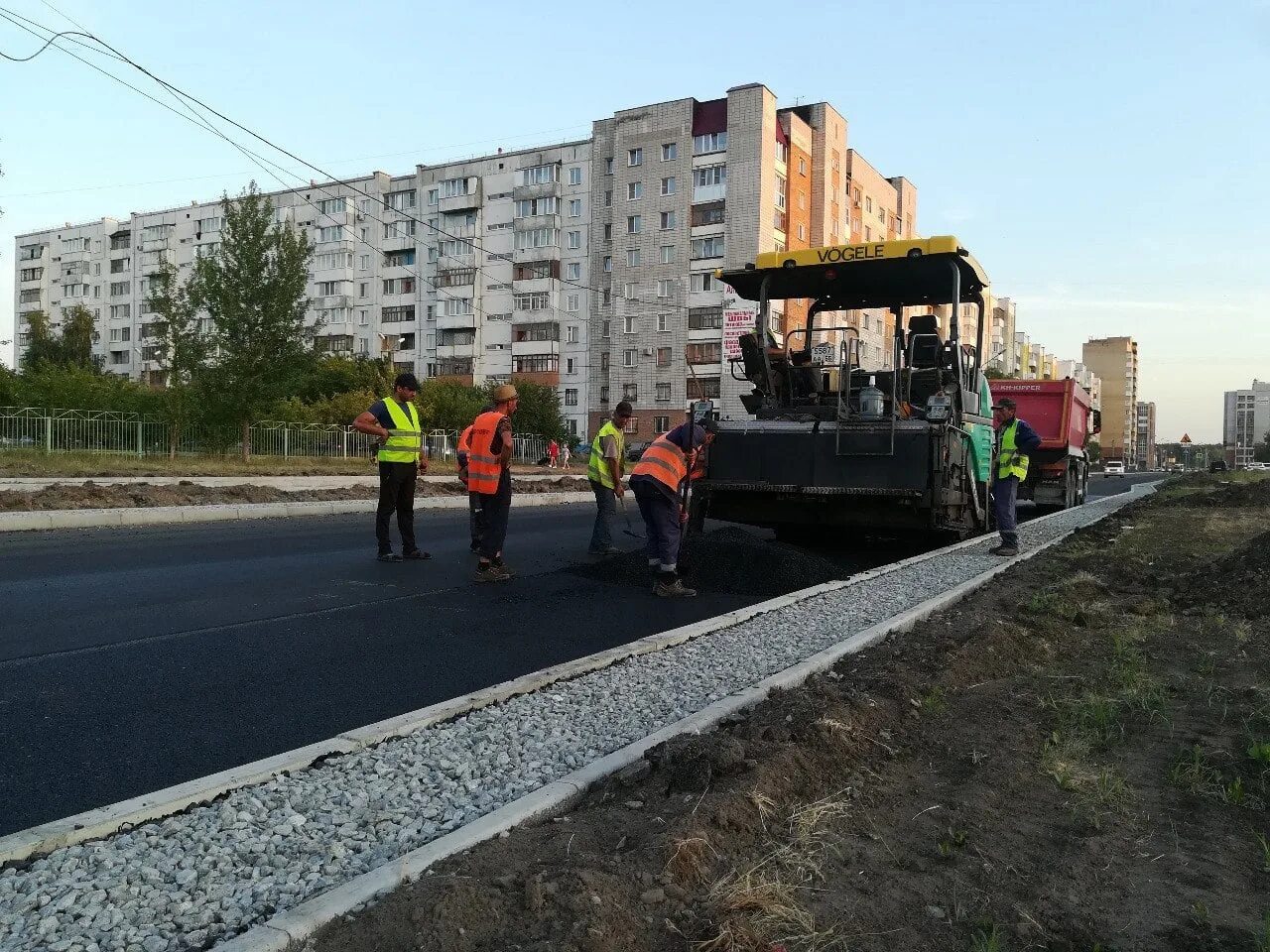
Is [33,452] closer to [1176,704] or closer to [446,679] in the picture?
[446,679]

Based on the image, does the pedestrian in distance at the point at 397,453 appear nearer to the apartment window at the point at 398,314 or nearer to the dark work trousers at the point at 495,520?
the dark work trousers at the point at 495,520

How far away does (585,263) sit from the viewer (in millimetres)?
60531

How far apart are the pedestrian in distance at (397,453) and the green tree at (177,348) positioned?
63.4 ft

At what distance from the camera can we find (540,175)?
2434 inches

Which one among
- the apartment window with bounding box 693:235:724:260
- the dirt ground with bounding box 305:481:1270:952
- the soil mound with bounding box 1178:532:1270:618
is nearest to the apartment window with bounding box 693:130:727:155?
the apartment window with bounding box 693:235:724:260

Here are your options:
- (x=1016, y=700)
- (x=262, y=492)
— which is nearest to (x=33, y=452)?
(x=262, y=492)

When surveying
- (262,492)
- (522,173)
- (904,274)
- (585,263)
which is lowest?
(262,492)

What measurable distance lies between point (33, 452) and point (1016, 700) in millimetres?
25069

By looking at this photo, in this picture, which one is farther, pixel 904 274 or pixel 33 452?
pixel 33 452

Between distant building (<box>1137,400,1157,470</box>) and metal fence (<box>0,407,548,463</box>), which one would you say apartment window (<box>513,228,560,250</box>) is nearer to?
metal fence (<box>0,407,548,463</box>)

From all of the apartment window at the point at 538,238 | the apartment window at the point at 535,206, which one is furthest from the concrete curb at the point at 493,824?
the apartment window at the point at 535,206

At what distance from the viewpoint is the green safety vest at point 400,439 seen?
→ 9.01 m

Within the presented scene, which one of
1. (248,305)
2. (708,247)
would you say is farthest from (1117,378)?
(248,305)

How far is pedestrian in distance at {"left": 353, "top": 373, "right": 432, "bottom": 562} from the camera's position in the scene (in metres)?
8.99
